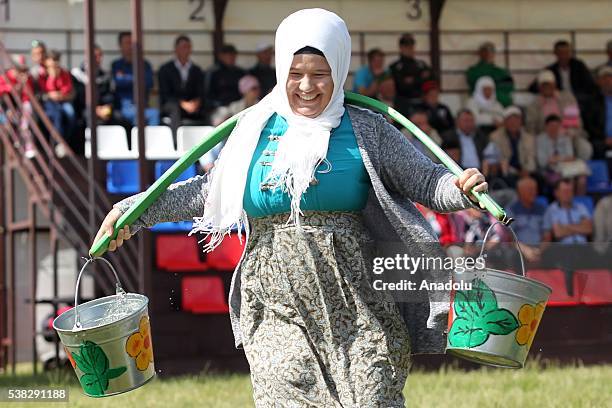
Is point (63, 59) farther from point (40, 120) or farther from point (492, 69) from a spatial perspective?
point (492, 69)

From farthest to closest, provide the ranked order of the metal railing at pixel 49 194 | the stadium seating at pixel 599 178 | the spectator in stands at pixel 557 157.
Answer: the stadium seating at pixel 599 178
the spectator in stands at pixel 557 157
the metal railing at pixel 49 194

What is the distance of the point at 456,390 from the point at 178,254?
368 cm

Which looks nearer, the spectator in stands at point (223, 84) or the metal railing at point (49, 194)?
A: the metal railing at point (49, 194)

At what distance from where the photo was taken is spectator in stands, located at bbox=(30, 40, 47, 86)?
44.0 ft

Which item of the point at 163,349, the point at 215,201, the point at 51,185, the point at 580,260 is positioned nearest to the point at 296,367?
the point at 215,201

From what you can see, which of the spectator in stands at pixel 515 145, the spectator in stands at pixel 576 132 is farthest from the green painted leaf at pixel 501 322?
the spectator in stands at pixel 576 132

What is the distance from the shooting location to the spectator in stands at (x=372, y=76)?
1452 cm

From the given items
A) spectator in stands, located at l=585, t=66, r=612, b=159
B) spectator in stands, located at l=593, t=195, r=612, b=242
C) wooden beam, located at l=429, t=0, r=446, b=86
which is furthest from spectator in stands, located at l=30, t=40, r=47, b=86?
spectator in stands, located at l=585, t=66, r=612, b=159

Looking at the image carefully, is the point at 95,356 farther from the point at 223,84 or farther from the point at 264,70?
the point at 264,70

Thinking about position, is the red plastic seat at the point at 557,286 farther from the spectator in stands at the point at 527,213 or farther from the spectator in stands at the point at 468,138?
the spectator in stands at the point at 468,138

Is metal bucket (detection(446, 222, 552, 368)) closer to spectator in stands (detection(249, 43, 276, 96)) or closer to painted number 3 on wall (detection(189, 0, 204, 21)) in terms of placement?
spectator in stands (detection(249, 43, 276, 96))

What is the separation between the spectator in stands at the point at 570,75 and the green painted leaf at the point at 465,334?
10.7 m

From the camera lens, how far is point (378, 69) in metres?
14.7

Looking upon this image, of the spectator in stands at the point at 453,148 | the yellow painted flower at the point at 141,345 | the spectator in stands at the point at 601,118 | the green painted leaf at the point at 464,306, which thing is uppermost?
the spectator in stands at the point at 601,118
